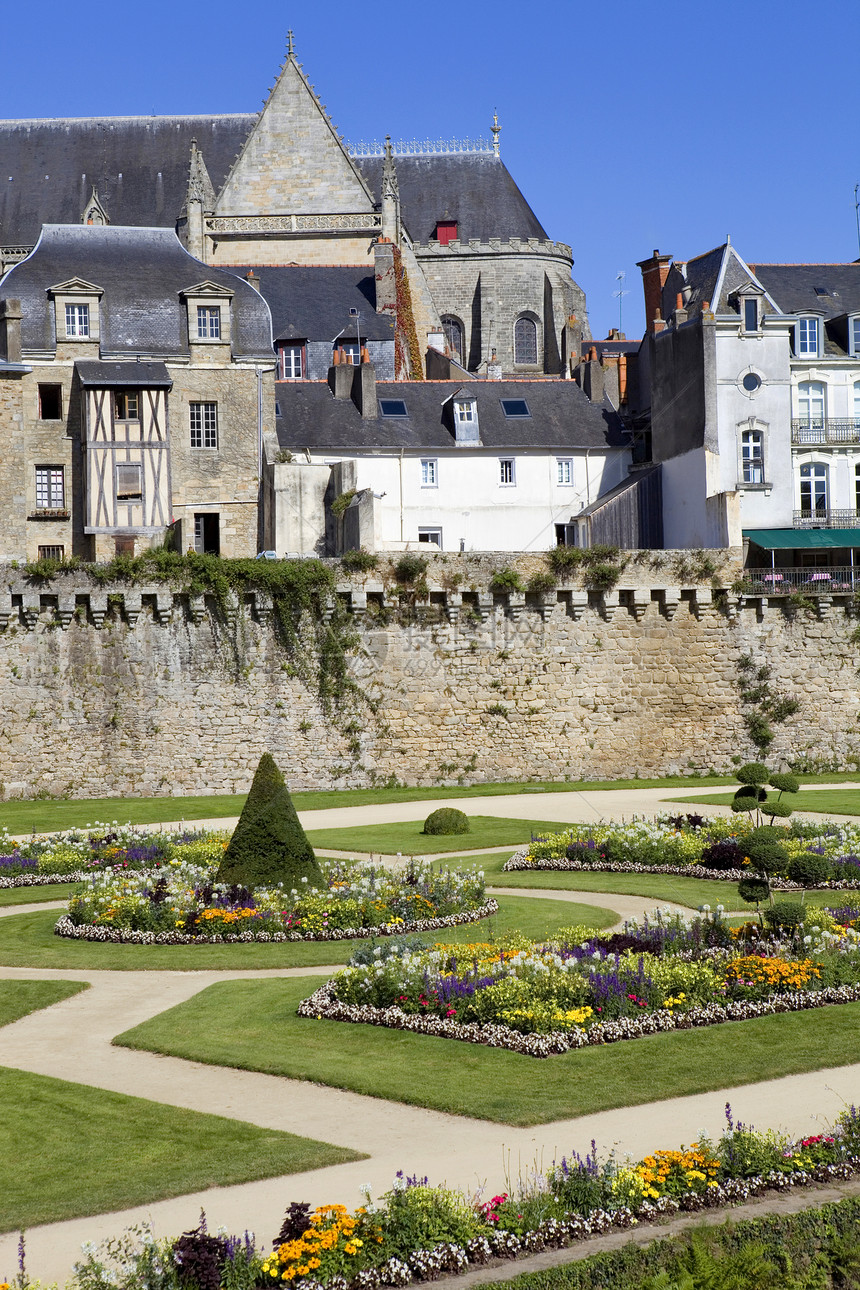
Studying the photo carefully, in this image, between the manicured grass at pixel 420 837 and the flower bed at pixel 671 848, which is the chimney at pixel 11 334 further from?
the flower bed at pixel 671 848

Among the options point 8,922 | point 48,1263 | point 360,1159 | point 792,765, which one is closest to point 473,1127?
point 360,1159

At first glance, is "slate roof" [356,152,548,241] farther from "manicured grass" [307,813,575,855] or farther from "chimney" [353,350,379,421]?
"manicured grass" [307,813,575,855]

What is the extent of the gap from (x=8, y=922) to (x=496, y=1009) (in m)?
7.08

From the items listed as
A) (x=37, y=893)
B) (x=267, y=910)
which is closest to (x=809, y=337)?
(x=37, y=893)

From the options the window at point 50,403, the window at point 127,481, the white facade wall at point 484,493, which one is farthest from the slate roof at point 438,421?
the window at point 50,403

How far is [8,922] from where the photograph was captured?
15.9 meters

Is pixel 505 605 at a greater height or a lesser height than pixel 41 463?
lesser

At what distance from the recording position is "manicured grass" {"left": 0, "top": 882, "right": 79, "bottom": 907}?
56.9 ft

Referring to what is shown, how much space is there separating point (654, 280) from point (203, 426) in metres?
15.2

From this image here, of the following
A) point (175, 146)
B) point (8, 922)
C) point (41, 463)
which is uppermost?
point (175, 146)

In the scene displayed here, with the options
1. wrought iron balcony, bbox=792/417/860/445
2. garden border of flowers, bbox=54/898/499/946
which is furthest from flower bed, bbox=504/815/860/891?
wrought iron balcony, bbox=792/417/860/445

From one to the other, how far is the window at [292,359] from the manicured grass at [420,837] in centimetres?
2210

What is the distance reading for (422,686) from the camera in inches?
1136

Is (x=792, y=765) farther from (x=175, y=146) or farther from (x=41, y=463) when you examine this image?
(x=175, y=146)
